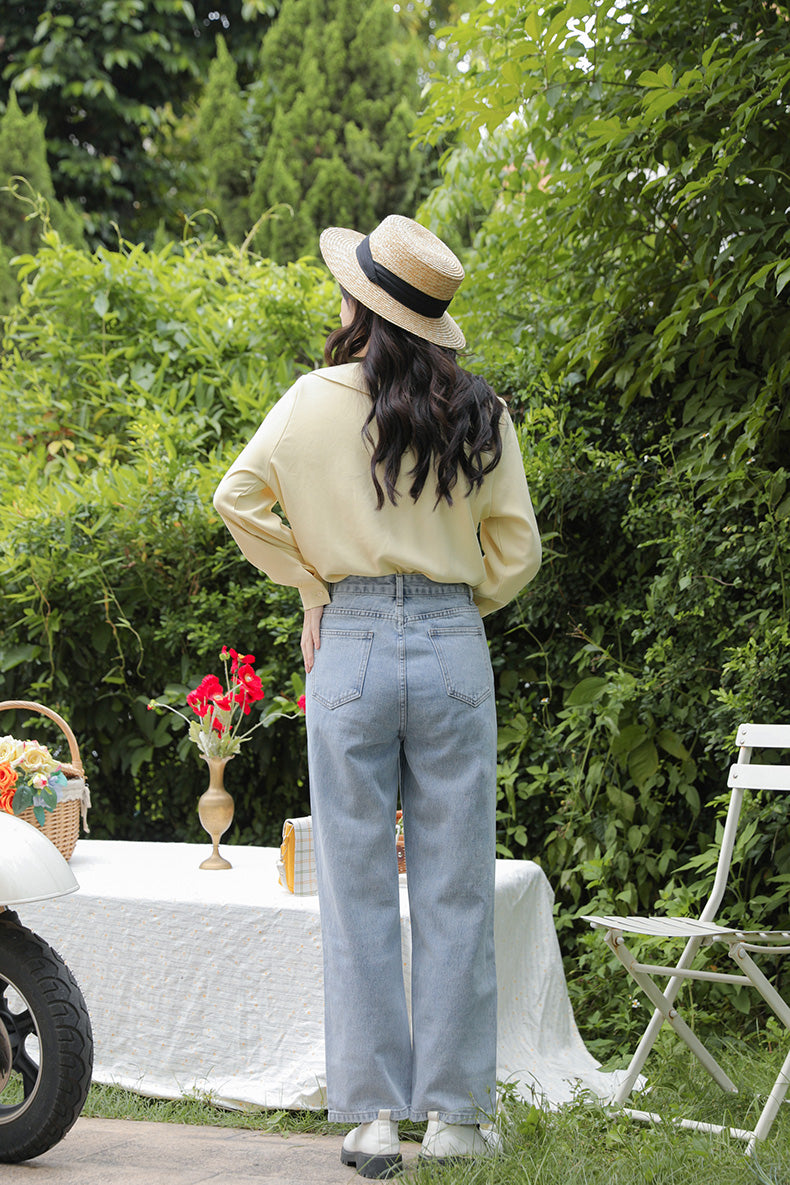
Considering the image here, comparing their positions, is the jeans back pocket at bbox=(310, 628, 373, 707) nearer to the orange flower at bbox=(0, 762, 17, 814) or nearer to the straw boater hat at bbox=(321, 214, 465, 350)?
the straw boater hat at bbox=(321, 214, 465, 350)

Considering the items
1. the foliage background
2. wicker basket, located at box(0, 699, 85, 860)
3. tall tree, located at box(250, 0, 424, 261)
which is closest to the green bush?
the foliage background

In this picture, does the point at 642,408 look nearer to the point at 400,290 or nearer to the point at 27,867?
the point at 400,290

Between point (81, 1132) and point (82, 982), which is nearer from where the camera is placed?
point (81, 1132)

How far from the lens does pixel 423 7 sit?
17047mm

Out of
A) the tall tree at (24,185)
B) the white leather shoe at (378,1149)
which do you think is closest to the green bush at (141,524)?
the white leather shoe at (378,1149)

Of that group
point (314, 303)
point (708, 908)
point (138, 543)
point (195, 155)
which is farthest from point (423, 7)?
point (708, 908)

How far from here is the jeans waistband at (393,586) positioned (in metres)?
2.30

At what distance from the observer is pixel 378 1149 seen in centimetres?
222

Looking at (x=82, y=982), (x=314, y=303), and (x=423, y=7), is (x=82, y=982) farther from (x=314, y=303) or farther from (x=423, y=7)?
(x=423, y=7)

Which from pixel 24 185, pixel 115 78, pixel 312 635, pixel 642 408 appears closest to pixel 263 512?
pixel 312 635

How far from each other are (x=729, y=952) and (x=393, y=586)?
121 centimetres

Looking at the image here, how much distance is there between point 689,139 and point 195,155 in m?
10.2

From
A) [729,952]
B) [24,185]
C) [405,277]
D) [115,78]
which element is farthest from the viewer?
[115,78]

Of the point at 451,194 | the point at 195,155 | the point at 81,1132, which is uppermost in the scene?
the point at 195,155
